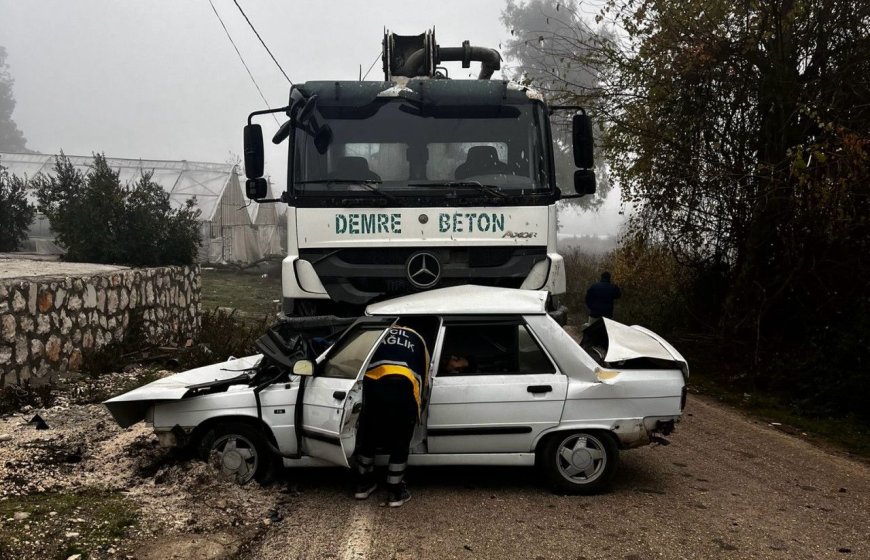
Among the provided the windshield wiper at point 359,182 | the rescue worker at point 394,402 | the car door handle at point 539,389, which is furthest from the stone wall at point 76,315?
the car door handle at point 539,389

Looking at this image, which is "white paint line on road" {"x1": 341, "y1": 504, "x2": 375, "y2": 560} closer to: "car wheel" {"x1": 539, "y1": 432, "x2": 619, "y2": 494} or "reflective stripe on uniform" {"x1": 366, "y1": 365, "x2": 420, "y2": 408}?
"reflective stripe on uniform" {"x1": 366, "y1": 365, "x2": 420, "y2": 408}

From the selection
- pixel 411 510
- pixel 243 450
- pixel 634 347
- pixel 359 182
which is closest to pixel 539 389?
pixel 634 347

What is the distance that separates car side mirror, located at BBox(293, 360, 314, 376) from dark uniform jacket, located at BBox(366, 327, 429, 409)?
1.38ft

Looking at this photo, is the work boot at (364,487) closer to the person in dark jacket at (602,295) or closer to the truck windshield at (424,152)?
the truck windshield at (424,152)

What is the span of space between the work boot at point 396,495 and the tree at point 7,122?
88598 mm

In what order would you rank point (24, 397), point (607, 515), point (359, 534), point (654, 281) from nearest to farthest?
point (359, 534) → point (607, 515) → point (24, 397) → point (654, 281)

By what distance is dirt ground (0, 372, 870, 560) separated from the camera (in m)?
4.95

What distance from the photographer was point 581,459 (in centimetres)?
623

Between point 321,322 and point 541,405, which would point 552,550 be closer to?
point 541,405

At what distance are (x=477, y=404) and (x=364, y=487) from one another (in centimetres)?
106

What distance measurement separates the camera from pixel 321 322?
7277 millimetres

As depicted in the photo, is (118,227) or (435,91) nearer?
(435,91)

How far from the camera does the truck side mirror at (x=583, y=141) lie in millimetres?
8031

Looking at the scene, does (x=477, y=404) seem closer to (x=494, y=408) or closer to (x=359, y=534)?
(x=494, y=408)
